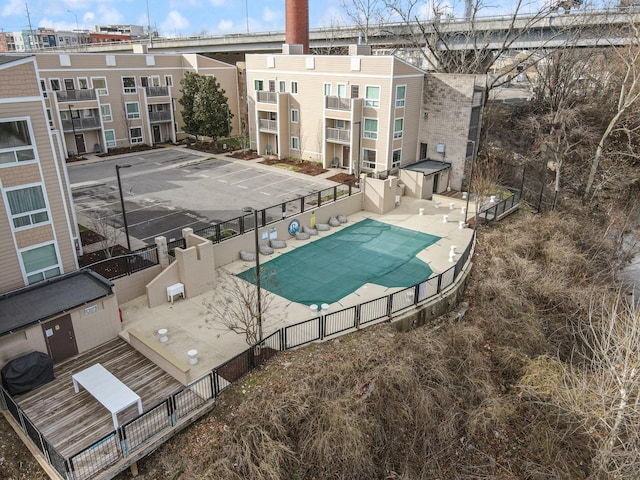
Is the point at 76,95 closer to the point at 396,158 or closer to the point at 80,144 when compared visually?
the point at 80,144

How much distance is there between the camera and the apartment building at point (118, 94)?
39.5 meters

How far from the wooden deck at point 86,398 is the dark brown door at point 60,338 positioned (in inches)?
11.7

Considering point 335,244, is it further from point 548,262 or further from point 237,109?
point 237,109

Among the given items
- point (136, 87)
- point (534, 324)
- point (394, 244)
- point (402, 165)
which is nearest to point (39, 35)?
point (136, 87)

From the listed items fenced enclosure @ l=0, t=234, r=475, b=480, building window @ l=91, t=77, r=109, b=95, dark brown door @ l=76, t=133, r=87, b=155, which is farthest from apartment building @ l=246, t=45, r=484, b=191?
dark brown door @ l=76, t=133, r=87, b=155

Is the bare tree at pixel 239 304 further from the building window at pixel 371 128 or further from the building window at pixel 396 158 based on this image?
the building window at pixel 371 128

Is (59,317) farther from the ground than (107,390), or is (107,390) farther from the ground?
(59,317)

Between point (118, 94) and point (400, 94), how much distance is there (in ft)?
91.0

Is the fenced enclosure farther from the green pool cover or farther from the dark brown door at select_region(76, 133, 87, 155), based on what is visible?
the dark brown door at select_region(76, 133, 87, 155)

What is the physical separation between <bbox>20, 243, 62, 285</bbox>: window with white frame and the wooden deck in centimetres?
340

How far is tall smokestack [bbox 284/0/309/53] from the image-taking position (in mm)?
42938

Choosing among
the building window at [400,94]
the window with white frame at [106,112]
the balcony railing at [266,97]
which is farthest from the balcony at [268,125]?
the window with white frame at [106,112]

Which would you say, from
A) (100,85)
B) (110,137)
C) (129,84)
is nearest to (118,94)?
(129,84)

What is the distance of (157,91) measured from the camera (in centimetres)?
4612
